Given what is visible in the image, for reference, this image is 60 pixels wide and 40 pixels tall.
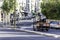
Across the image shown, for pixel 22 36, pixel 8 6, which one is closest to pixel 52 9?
pixel 8 6

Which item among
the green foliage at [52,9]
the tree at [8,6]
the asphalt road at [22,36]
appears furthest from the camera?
the tree at [8,6]

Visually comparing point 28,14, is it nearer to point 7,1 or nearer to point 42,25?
point 7,1

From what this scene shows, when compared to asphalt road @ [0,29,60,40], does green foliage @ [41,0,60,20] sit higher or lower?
higher

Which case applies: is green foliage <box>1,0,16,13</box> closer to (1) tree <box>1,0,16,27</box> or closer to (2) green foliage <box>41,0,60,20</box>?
(1) tree <box>1,0,16,27</box>

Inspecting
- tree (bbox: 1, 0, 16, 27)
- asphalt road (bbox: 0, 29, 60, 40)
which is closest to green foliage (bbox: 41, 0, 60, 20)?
tree (bbox: 1, 0, 16, 27)

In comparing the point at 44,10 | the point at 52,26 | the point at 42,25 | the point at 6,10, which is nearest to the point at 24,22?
the point at 6,10

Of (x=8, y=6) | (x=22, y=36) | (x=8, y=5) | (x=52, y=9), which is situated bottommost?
(x=22, y=36)

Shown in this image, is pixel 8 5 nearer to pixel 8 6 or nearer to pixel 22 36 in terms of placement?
pixel 8 6

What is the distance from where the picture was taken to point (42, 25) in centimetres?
4409

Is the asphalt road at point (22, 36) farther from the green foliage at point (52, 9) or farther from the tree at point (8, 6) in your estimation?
the tree at point (8, 6)

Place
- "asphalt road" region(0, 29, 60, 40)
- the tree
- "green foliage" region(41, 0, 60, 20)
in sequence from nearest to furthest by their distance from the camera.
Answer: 1. "asphalt road" region(0, 29, 60, 40)
2. "green foliage" region(41, 0, 60, 20)
3. the tree

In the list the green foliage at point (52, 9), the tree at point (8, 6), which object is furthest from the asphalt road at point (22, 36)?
the tree at point (8, 6)

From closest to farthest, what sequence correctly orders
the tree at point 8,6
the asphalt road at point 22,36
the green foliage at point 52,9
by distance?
1. the asphalt road at point 22,36
2. the green foliage at point 52,9
3. the tree at point 8,6

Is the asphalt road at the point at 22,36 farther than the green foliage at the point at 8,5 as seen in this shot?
No
